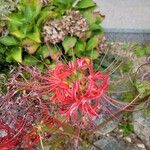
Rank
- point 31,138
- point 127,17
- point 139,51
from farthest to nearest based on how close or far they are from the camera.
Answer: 1. point 127,17
2. point 139,51
3. point 31,138

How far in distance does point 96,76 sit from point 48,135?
2.28ft

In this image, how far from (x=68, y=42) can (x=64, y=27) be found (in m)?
0.12

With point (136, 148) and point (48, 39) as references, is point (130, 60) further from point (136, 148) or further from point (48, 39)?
point (136, 148)

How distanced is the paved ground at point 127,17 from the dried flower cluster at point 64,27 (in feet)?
2.32

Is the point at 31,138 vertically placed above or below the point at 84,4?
below

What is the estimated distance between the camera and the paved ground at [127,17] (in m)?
4.78

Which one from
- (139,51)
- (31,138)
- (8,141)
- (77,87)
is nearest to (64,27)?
(139,51)

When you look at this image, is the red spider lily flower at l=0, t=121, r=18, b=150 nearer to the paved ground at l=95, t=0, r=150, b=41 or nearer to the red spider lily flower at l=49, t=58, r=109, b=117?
the red spider lily flower at l=49, t=58, r=109, b=117

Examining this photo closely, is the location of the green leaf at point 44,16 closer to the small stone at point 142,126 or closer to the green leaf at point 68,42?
the green leaf at point 68,42

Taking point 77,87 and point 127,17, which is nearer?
point 77,87

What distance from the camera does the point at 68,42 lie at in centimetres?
412

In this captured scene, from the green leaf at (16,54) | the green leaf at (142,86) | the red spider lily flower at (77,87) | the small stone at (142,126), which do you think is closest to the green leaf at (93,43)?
the green leaf at (16,54)

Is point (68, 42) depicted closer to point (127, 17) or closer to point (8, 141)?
point (127, 17)

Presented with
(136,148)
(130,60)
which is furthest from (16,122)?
(130,60)
